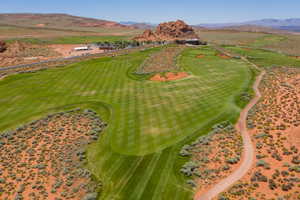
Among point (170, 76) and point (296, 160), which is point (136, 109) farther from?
point (296, 160)

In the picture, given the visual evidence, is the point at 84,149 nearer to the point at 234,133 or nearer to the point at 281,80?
the point at 234,133

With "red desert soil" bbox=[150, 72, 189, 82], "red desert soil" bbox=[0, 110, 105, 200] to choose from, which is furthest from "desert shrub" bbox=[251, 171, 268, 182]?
"red desert soil" bbox=[150, 72, 189, 82]

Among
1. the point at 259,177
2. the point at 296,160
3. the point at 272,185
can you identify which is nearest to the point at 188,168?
the point at 259,177

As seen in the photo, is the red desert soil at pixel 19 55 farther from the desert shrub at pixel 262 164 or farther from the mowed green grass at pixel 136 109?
the desert shrub at pixel 262 164

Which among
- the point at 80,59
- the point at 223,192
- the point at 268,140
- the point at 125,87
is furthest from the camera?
the point at 80,59

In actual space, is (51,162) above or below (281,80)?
below

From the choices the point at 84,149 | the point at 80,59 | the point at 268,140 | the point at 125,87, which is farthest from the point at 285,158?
→ the point at 80,59
